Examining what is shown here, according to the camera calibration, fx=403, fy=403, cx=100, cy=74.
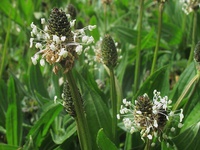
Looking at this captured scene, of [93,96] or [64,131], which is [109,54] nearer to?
[93,96]

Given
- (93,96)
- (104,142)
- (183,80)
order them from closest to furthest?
(104,142) → (93,96) → (183,80)

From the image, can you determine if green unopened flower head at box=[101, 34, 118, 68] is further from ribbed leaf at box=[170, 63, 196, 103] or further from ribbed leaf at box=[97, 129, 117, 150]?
ribbed leaf at box=[170, 63, 196, 103]

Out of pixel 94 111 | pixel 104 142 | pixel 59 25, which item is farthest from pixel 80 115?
pixel 94 111

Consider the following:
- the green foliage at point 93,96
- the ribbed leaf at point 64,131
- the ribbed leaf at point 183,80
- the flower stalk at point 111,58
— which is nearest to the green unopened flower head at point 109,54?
the flower stalk at point 111,58

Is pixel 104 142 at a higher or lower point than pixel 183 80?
lower

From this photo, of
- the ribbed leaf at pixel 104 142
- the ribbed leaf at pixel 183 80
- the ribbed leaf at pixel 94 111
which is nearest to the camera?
the ribbed leaf at pixel 104 142

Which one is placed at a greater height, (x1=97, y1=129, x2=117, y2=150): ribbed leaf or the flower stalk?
the flower stalk

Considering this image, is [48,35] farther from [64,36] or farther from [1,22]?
[1,22]

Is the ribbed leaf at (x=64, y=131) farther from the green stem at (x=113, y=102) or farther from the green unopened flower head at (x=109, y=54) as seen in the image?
the green unopened flower head at (x=109, y=54)

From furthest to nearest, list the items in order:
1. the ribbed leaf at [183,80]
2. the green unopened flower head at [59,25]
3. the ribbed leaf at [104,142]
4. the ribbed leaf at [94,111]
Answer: the ribbed leaf at [183,80] → the ribbed leaf at [94,111] → the ribbed leaf at [104,142] → the green unopened flower head at [59,25]

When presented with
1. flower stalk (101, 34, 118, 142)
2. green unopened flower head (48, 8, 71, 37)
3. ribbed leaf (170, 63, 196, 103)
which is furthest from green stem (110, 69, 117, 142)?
green unopened flower head (48, 8, 71, 37)

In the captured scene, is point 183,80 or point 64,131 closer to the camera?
point 64,131
